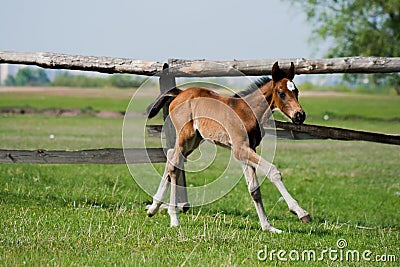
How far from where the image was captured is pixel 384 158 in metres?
18.0

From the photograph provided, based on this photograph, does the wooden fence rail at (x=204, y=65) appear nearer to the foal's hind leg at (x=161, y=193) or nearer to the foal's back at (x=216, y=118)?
the foal's back at (x=216, y=118)

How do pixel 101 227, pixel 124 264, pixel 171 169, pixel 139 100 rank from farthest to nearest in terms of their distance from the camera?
pixel 139 100, pixel 171 169, pixel 101 227, pixel 124 264

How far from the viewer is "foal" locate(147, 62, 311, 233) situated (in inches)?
263

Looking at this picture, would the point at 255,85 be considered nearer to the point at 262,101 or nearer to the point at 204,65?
the point at 262,101

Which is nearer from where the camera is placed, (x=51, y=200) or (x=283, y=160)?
(x=51, y=200)

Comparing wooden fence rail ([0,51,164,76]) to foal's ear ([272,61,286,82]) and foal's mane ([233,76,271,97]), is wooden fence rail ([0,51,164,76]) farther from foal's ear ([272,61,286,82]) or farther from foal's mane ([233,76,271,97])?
foal's ear ([272,61,286,82])

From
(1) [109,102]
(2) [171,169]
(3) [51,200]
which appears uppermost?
(2) [171,169]

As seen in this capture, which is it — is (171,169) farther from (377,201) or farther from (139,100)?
(377,201)

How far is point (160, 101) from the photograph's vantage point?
7.83 m

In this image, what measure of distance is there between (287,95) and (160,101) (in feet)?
5.98

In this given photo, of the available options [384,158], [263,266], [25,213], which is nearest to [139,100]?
[25,213]

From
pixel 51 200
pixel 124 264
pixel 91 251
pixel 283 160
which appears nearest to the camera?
pixel 124 264

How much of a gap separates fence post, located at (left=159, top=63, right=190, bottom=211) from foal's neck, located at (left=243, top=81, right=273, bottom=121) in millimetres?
1243

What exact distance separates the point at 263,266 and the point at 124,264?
112 cm
